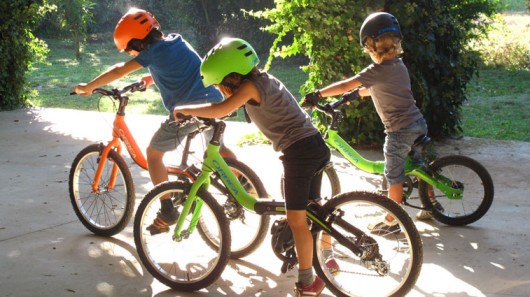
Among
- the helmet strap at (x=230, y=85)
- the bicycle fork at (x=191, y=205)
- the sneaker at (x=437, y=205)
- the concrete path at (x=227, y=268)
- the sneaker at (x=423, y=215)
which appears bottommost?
the concrete path at (x=227, y=268)

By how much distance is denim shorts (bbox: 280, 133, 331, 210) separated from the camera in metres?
4.18

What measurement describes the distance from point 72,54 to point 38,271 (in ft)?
65.0

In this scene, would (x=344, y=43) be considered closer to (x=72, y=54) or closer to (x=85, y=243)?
(x=85, y=243)

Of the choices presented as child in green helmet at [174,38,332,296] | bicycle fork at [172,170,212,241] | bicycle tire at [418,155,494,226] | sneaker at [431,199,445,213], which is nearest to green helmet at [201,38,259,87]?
child in green helmet at [174,38,332,296]

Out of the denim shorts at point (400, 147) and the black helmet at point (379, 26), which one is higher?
the black helmet at point (379, 26)

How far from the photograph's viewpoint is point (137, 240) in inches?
185

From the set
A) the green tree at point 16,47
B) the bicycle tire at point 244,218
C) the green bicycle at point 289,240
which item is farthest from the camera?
the green tree at point 16,47

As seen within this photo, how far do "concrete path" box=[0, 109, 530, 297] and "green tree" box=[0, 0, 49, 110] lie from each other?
3.44 m

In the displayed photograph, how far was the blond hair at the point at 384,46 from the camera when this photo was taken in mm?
5195

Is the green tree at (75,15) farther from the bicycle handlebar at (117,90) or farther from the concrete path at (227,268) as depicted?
the bicycle handlebar at (117,90)

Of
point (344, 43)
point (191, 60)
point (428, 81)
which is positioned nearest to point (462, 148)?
point (428, 81)

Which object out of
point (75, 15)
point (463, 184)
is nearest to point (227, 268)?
point (463, 184)

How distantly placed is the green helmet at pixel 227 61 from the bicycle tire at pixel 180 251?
0.73 meters

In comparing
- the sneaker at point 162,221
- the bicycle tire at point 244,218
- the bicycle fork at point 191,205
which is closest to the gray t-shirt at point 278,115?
the bicycle fork at point 191,205
